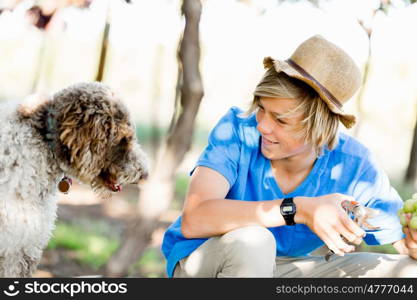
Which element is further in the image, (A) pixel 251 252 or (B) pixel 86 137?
(B) pixel 86 137

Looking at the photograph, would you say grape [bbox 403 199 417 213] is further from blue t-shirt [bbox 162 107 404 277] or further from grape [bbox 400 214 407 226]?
blue t-shirt [bbox 162 107 404 277]

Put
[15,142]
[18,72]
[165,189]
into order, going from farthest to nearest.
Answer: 1. [18,72]
2. [165,189]
3. [15,142]

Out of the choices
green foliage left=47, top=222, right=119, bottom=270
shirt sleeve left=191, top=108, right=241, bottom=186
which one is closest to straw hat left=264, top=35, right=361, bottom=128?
shirt sleeve left=191, top=108, right=241, bottom=186

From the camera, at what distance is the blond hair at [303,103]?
7.85 feet

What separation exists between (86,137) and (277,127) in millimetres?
826

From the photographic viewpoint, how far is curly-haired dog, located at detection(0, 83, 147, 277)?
Answer: 7.64ft

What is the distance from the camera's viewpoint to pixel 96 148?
8.16 ft

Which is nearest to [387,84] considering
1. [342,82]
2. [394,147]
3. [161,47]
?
[394,147]

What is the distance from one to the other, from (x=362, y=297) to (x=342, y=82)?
0.98 m

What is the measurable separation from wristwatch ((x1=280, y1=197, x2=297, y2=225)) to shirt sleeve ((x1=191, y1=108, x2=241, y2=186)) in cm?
33

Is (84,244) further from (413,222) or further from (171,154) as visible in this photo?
(413,222)

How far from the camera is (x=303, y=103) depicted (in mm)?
2426

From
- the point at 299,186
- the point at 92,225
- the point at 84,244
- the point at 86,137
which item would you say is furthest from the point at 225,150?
the point at 92,225

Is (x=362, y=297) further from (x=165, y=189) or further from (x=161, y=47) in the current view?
(x=161, y=47)
